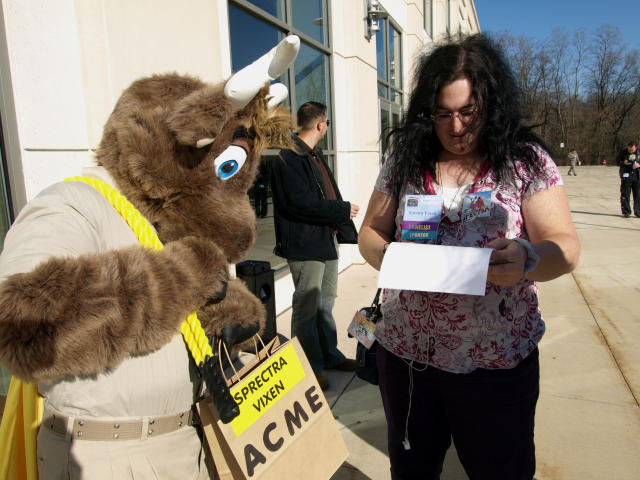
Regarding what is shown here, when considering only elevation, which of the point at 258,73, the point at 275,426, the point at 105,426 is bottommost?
the point at 275,426

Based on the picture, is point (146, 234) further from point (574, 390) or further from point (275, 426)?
point (574, 390)

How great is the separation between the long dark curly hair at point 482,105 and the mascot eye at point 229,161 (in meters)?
0.71

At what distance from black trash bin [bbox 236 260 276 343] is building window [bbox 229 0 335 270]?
2.51 meters

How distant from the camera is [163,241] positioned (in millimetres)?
1269

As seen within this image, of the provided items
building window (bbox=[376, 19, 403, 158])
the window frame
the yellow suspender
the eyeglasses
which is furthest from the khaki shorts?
building window (bbox=[376, 19, 403, 158])

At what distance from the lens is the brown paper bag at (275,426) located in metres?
1.24

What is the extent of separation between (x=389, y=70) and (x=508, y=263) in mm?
9611

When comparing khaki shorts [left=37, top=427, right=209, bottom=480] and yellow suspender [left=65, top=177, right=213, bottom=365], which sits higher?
yellow suspender [left=65, top=177, right=213, bottom=365]

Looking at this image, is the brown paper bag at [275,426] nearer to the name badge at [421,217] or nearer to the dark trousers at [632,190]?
the name badge at [421,217]

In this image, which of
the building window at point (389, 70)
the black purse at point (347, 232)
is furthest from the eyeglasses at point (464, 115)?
the building window at point (389, 70)

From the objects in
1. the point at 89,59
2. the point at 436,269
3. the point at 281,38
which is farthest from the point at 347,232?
the point at 281,38

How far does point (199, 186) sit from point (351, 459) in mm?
2053

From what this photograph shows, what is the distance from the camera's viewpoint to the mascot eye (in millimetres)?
1307

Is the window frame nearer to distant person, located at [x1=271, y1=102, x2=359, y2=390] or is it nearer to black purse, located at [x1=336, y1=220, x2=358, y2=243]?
distant person, located at [x1=271, y1=102, x2=359, y2=390]
